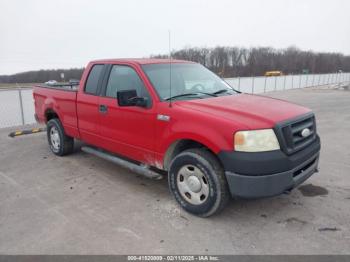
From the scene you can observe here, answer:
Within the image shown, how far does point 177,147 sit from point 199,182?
57 cm

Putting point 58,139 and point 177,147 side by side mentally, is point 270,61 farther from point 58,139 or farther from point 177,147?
point 177,147

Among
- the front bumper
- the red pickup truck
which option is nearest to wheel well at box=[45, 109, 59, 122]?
the red pickup truck

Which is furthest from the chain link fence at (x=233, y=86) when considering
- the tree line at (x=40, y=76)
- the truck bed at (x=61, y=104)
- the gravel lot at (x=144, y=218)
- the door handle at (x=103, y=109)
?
the tree line at (x=40, y=76)

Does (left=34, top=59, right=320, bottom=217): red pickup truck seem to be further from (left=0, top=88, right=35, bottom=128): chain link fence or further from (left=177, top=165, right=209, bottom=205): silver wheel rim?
(left=0, top=88, right=35, bottom=128): chain link fence

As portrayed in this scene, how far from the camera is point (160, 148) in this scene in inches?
151

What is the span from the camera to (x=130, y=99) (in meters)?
3.79

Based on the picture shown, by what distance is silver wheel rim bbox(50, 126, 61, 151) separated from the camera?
19.8 feet

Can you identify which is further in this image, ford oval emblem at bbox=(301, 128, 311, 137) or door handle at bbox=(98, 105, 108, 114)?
door handle at bbox=(98, 105, 108, 114)

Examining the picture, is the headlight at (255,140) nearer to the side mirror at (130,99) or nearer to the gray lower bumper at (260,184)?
the gray lower bumper at (260,184)

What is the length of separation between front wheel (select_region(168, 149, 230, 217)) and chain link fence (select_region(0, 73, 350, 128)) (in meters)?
8.52

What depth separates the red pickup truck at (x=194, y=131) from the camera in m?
3.07

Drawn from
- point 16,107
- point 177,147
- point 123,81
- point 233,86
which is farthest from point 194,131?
point 233,86

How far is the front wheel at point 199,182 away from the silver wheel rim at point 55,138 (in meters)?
3.28

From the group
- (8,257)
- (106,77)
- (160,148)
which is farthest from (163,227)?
(106,77)
